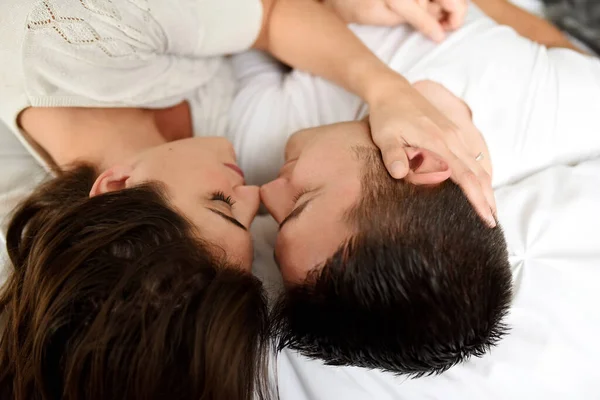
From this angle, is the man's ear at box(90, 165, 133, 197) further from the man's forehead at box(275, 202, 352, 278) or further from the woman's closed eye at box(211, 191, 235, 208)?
the man's forehead at box(275, 202, 352, 278)

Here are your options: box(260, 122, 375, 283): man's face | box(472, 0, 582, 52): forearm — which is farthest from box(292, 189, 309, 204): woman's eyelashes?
box(472, 0, 582, 52): forearm

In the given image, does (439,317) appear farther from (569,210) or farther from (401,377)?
(569,210)

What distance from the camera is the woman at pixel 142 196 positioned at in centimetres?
60

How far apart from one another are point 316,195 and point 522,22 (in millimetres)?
847

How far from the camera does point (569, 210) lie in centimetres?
87

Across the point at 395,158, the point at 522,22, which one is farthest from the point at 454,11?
the point at 395,158

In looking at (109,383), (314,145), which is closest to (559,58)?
(314,145)

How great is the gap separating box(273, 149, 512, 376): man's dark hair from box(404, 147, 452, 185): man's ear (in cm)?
1

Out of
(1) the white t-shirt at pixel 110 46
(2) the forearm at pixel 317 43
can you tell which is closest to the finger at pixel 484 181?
(2) the forearm at pixel 317 43

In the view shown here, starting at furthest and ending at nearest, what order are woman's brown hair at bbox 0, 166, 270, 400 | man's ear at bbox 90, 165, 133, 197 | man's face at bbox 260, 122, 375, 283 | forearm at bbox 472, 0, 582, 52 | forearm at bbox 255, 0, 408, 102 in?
forearm at bbox 472, 0, 582, 52
forearm at bbox 255, 0, 408, 102
man's ear at bbox 90, 165, 133, 197
man's face at bbox 260, 122, 375, 283
woman's brown hair at bbox 0, 166, 270, 400

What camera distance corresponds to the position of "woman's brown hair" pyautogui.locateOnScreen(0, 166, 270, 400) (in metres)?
0.58

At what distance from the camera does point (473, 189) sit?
2.35ft

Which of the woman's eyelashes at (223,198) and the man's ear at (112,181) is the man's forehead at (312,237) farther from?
the man's ear at (112,181)

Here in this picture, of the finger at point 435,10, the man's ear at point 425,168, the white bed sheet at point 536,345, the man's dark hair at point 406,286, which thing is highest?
the finger at point 435,10
